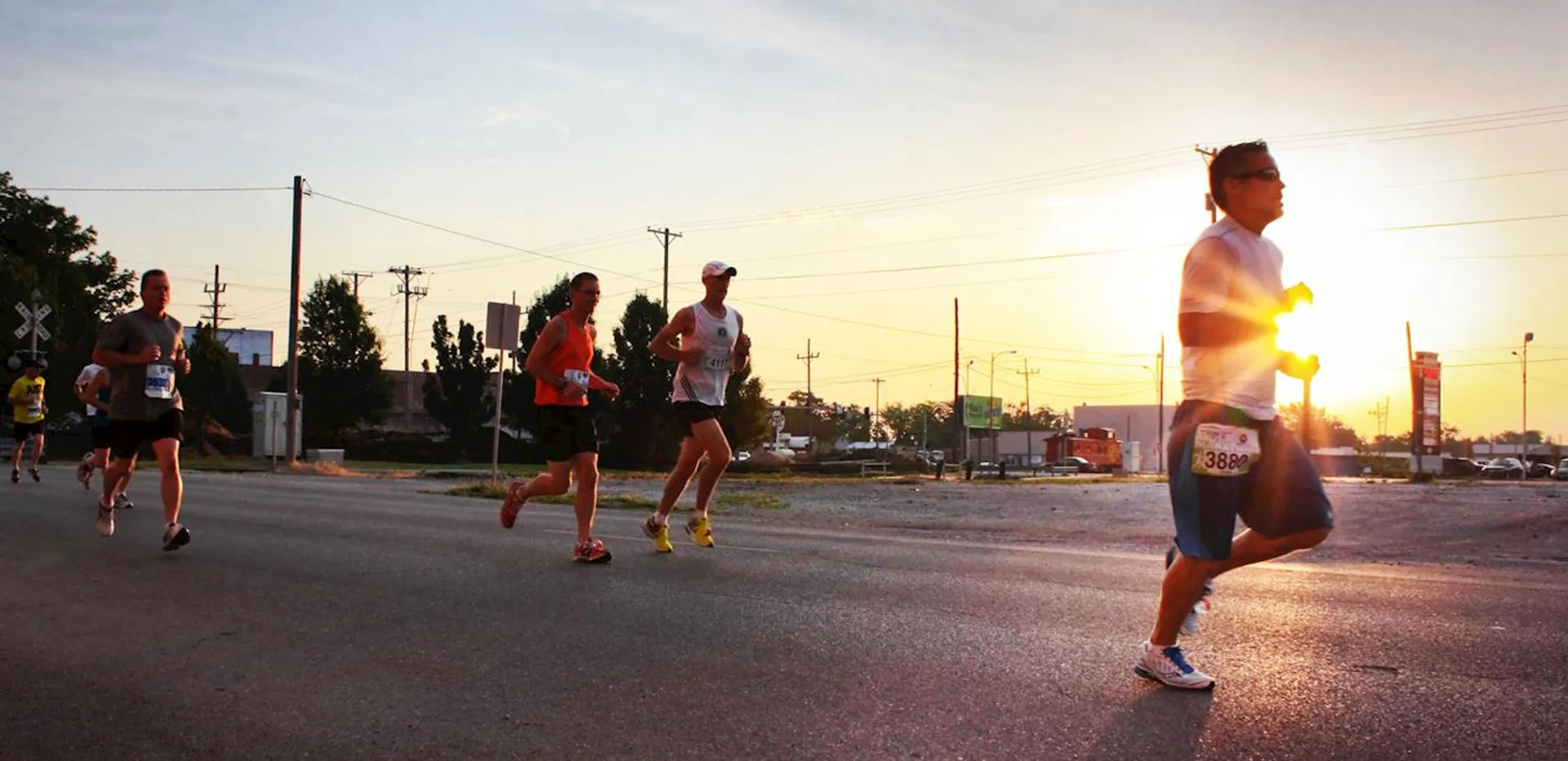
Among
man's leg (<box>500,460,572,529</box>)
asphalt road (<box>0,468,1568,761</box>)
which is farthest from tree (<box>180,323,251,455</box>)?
asphalt road (<box>0,468,1568,761</box>)

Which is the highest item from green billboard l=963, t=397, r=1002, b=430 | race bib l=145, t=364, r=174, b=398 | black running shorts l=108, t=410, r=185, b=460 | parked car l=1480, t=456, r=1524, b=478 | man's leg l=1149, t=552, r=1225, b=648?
green billboard l=963, t=397, r=1002, b=430

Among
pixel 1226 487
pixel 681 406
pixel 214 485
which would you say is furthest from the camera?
pixel 214 485

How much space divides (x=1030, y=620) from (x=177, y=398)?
20.1 feet

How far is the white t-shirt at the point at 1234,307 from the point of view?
412 cm

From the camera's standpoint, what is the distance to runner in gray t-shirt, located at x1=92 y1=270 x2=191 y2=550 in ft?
27.2

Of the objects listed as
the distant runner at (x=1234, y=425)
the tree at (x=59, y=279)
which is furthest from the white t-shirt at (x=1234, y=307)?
the tree at (x=59, y=279)

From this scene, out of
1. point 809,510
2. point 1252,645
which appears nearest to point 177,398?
point 1252,645

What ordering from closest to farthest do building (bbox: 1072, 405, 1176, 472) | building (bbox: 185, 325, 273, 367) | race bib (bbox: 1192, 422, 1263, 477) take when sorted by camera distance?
race bib (bbox: 1192, 422, 1263, 477)
building (bbox: 185, 325, 273, 367)
building (bbox: 1072, 405, 1176, 472)

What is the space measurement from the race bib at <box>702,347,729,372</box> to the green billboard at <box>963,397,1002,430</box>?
91.6m

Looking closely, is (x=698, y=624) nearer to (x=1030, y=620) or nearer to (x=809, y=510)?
(x=1030, y=620)

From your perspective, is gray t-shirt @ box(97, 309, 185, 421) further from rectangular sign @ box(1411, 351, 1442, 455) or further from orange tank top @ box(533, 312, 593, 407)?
rectangular sign @ box(1411, 351, 1442, 455)

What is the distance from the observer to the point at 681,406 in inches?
333

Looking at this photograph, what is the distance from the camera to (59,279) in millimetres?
54250

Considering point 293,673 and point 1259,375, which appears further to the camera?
point 293,673
